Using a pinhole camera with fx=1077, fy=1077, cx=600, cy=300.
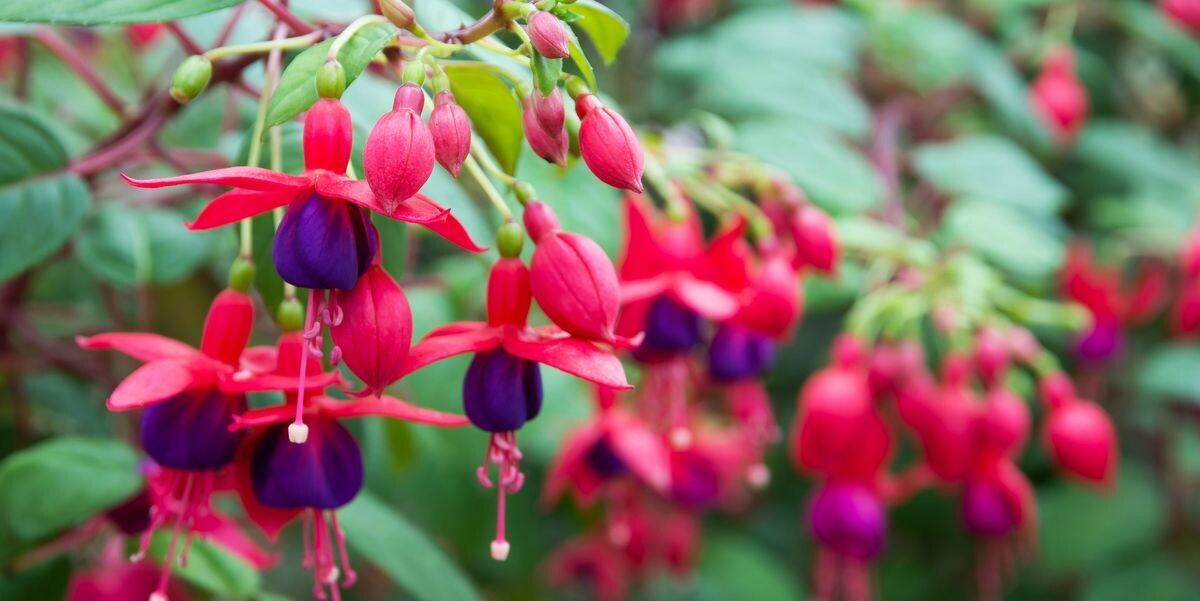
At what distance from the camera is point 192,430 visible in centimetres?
57

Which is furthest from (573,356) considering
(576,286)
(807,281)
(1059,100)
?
(1059,100)

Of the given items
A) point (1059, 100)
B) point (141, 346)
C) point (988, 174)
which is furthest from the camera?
Result: point (1059, 100)

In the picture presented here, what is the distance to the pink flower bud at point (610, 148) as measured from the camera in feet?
1.73

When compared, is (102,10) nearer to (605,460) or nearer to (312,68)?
(312,68)

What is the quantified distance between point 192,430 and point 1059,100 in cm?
137

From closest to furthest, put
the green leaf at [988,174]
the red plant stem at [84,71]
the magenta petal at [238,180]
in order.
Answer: the magenta petal at [238,180]
the red plant stem at [84,71]
the green leaf at [988,174]

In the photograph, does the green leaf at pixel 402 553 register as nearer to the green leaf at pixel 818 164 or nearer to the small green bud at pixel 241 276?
the small green bud at pixel 241 276

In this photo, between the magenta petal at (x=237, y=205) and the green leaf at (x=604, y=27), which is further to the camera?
the green leaf at (x=604, y=27)

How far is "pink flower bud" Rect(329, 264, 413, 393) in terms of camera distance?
0.51 metres

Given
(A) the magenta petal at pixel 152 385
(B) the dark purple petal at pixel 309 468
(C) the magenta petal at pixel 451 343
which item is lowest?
(B) the dark purple petal at pixel 309 468

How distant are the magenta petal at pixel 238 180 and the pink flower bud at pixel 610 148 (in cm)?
14

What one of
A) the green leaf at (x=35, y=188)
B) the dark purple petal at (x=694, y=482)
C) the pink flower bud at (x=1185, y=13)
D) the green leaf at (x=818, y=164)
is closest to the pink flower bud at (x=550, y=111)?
the green leaf at (x=35, y=188)

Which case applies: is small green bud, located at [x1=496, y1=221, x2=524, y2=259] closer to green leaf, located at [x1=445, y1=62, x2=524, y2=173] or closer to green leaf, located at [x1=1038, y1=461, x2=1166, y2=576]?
green leaf, located at [x1=445, y1=62, x2=524, y2=173]

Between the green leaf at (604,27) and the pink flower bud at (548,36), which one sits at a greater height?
the pink flower bud at (548,36)
